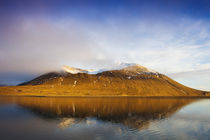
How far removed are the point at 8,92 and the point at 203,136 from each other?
194m

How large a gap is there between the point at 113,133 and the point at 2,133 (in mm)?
18465

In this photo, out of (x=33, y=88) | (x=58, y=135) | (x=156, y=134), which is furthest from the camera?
(x=33, y=88)

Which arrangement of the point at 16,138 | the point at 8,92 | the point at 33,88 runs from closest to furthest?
1. the point at 16,138
2. the point at 8,92
3. the point at 33,88

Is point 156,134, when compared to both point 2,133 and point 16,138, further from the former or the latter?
point 2,133

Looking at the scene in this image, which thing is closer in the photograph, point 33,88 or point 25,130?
point 25,130

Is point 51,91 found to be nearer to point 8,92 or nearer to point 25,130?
point 8,92

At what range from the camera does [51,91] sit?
18788 centimetres

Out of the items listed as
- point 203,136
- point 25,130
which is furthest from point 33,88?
point 203,136

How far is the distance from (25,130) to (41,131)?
10.0ft

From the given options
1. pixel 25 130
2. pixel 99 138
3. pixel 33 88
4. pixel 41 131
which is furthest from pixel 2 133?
pixel 33 88

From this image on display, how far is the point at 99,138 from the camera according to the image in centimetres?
2564

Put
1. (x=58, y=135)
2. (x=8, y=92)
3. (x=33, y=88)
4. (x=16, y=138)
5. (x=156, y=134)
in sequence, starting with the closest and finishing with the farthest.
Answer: (x=16, y=138) → (x=58, y=135) → (x=156, y=134) → (x=8, y=92) → (x=33, y=88)

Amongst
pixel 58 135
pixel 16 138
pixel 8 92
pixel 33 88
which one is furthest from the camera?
pixel 33 88

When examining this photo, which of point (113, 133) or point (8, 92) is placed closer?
point (113, 133)
